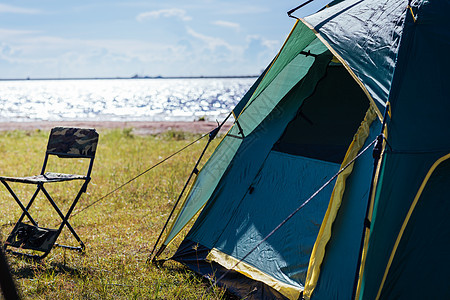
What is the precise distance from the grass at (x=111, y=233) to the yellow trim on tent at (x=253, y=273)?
0.69 ft

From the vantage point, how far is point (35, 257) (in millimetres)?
4293

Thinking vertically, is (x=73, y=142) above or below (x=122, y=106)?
above

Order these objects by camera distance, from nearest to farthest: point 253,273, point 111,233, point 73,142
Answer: point 253,273 → point 73,142 → point 111,233

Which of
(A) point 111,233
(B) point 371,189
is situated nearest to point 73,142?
(A) point 111,233

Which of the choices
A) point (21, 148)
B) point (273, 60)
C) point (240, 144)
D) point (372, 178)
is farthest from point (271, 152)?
point (21, 148)

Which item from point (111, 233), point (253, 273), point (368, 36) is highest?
point (368, 36)

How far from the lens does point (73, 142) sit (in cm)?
457

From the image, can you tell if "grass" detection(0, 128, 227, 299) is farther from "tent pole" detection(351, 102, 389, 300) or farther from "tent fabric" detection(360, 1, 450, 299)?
"tent fabric" detection(360, 1, 450, 299)

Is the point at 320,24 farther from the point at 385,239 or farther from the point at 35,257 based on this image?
the point at 35,257

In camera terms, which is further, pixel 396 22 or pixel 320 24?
pixel 320 24

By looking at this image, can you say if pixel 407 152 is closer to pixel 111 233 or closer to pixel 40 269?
pixel 40 269

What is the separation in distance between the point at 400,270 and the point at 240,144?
192cm

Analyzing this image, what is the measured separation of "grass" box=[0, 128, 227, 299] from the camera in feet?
12.2

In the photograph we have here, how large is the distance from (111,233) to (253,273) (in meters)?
2.08
